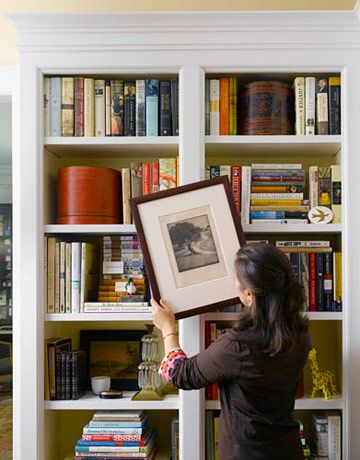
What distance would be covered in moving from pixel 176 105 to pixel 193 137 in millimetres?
164

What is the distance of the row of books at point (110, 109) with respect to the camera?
2.58 metres

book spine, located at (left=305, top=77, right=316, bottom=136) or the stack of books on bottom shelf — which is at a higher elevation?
book spine, located at (left=305, top=77, right=316, bottom=136)

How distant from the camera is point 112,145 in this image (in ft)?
8.48

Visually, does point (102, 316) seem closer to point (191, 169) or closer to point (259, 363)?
point (191, 169)

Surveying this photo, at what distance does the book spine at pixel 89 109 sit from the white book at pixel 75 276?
450 mm

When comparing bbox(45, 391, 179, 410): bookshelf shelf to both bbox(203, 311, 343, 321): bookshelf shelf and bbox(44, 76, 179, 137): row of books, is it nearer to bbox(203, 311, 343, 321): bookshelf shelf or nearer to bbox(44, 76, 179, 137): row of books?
bbox(203, 311, 343, 321): bookshelf shelf

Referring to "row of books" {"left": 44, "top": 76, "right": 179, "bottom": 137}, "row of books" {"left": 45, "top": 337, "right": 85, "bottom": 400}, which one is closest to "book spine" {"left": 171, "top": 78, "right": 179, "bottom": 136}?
"row of books" {"left": 44, "top": 76, "right": 179, "bottom": 137}

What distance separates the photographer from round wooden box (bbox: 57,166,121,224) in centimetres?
257

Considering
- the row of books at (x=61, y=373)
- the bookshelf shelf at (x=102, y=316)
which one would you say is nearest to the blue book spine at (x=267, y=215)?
the bookshelf shelf at (x=102, y=316)

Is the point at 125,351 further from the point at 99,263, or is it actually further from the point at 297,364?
the point at 297,364

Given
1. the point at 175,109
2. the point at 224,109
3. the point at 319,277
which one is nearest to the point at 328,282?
the point at 319,277

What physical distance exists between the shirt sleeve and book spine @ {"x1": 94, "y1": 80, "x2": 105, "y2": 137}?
98 cm

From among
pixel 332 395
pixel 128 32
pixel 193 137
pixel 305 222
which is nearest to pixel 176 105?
pixel 193 137

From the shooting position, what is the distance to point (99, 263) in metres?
2.81
